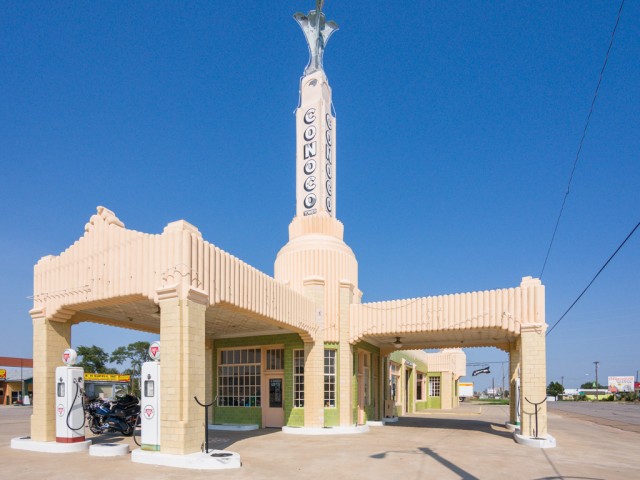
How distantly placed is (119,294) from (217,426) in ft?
29.2

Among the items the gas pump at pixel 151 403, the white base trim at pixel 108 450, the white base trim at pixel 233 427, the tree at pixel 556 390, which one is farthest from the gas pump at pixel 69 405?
the tree at pixel 556 390

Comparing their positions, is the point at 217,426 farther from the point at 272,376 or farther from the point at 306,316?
the point at 306,316

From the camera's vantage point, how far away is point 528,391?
594 inches

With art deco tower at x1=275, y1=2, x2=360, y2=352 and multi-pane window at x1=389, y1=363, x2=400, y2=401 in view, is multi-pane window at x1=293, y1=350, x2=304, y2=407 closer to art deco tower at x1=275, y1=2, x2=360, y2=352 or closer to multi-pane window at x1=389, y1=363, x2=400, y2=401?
art deco tower at x1=275, y1=2, x2=360, y2=352

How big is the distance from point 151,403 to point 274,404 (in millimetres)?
8051

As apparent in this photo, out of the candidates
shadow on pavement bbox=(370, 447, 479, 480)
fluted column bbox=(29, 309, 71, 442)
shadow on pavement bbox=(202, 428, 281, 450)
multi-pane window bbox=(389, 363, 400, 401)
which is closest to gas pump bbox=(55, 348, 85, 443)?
fluted column bbox=(29, 309, 71, 442)

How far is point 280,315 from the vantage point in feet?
50.1

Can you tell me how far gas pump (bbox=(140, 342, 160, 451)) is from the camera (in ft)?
36.0

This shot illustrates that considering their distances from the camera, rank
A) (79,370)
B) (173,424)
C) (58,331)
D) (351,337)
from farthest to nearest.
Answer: (351,337), (58,331), (79,370), (173,424)

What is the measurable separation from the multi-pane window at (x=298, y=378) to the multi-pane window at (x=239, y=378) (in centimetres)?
170

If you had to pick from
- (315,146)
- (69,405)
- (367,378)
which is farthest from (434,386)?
(69,405)

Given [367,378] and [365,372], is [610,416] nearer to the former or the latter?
[367,378]

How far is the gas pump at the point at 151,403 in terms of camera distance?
11.0m

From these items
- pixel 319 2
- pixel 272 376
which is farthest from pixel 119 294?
pixel 319 2
